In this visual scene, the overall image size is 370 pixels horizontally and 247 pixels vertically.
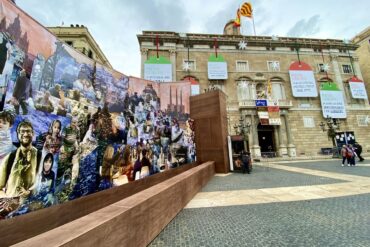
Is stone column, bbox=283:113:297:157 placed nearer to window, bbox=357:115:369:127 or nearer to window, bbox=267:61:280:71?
window, bbox=267:61:280:71

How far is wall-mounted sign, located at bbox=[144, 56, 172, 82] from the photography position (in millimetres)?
21438

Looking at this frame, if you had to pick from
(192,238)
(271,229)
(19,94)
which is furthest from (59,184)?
(271,229)

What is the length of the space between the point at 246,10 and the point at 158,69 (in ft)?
49.4

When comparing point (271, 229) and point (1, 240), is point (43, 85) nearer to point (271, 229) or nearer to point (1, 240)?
point (1, 240)

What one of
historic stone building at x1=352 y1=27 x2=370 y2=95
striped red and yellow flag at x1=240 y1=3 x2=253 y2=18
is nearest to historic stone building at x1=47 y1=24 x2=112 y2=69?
striped red and yellow flag at x1=240 y1=3 x2=253 y2=18

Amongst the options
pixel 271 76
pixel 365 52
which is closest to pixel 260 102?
pixel 271 76

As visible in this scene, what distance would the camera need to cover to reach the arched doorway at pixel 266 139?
24.1 metres

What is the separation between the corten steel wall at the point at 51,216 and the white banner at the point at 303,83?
86.0 ft

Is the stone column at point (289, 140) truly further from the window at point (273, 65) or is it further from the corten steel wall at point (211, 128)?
the corten steel wall at point (211, 128)

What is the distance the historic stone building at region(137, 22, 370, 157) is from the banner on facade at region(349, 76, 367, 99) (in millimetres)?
698

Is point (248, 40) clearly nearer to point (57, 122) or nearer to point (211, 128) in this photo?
point (211, 128)

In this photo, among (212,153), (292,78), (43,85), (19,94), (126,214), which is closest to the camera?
(126,214)

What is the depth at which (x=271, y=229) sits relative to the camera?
3.42 m

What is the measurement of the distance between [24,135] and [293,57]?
31659 mm
